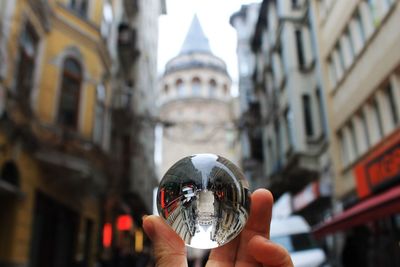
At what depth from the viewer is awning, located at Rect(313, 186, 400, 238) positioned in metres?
7.15

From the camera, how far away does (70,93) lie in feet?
47.6

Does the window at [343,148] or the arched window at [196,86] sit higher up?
the arched window at [196,86]

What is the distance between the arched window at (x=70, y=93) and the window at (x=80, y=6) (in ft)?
5.65

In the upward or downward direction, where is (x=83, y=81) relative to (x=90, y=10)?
downward

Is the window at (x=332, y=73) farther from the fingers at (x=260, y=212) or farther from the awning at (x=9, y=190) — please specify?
the fingers at (x=260, y=212)

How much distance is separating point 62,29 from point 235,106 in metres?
46.9

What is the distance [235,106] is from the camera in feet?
197

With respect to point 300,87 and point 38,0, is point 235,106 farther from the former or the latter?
point 38,0

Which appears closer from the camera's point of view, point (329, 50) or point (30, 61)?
point (30, 61)

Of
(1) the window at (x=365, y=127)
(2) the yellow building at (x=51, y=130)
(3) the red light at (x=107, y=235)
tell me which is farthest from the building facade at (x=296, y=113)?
(3) the red light at (x=107, y=235)

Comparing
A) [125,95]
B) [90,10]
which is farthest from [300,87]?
[90,10]

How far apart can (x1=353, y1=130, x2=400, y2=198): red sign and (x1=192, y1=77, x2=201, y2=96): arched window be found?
50.0 m

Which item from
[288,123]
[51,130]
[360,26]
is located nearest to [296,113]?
[288,123]

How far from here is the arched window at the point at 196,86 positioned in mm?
62969
